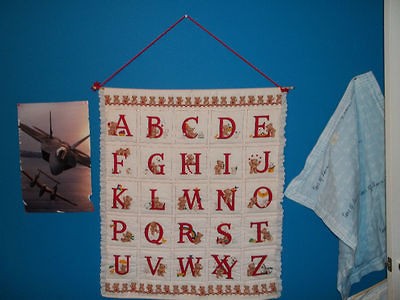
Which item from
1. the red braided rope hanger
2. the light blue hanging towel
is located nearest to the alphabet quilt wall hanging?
the red braided rope hanger

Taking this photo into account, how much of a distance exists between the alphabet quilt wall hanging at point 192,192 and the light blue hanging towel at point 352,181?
17cm

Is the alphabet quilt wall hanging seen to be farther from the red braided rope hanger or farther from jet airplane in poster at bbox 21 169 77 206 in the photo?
jet airplane in poster at bbox 21 169 77 206

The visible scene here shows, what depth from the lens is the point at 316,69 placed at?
3.99 feet

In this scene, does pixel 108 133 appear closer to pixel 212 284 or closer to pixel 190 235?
pixel 190 235

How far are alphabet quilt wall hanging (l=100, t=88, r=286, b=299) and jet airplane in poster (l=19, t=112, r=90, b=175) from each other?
0.12 metres

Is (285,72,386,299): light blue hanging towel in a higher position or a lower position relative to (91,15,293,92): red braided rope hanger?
lower

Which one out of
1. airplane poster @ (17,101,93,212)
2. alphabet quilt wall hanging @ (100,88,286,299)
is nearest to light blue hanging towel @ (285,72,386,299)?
alphabet quilt wall hanging @ (100,88,286,299)

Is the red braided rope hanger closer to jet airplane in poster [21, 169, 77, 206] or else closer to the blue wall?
the blue wall

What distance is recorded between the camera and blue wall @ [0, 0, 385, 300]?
1.18m

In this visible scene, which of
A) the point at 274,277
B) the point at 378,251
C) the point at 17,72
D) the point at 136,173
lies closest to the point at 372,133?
the point at 378,251

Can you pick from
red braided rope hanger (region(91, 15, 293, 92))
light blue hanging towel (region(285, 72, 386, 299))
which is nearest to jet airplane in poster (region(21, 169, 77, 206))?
red braided rope hanger (region(91, 15, 293, 92))

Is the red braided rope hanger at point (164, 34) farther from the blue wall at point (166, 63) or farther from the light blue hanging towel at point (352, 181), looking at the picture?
the light blue hanging towel at point (352, 181)

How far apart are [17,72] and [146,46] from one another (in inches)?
23.9

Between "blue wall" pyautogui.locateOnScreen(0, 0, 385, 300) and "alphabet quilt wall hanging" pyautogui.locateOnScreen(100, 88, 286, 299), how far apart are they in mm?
68
